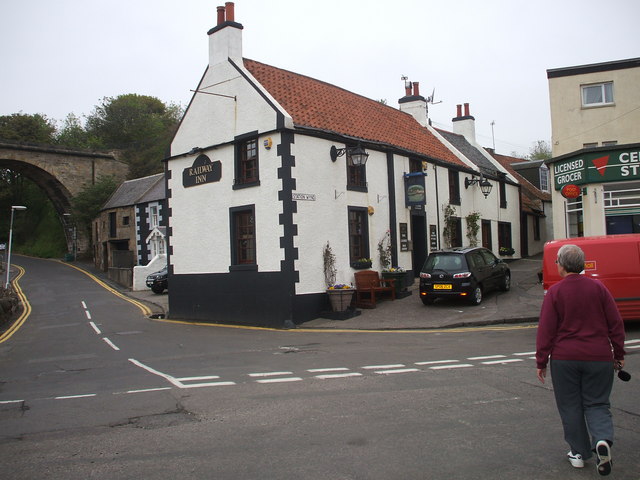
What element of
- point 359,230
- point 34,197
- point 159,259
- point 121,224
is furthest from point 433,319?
point 34,197

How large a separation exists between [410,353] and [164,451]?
6155 mm

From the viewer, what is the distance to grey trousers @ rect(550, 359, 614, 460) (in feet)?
14.2

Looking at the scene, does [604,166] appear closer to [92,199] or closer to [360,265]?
[360,265]

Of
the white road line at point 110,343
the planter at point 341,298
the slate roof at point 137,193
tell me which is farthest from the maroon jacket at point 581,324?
the slate roof at point 137,193

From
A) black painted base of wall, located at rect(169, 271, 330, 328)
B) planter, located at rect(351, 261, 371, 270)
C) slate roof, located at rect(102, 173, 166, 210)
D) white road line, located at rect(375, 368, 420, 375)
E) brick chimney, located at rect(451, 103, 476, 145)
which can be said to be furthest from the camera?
slate roof, located at rect(102, 173, 166, 210)

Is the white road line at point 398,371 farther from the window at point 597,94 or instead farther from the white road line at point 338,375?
the window at point 597,94

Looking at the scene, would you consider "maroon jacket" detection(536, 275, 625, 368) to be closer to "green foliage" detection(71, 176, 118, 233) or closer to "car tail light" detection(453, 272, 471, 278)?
"car tail light" detection(453, 272, 471, 278)

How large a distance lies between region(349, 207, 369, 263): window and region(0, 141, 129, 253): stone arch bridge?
44687 mm

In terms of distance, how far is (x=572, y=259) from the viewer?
15.0ft

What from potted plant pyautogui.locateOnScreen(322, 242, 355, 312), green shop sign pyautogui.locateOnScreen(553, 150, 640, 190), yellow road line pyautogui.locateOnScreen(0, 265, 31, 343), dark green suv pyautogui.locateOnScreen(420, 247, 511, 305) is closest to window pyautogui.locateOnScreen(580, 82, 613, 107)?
green shop sign pyautogui.locateOnScreen(553, 150, 640, 190)

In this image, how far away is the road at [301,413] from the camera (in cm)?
468

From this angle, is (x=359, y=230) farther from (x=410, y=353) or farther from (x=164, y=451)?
(x=164, y=451)

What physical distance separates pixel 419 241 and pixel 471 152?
1140 centimetres

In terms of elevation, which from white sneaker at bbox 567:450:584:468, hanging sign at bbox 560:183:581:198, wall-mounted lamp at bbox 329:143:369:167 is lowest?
white sneaker at bbox 567:450:584:468
